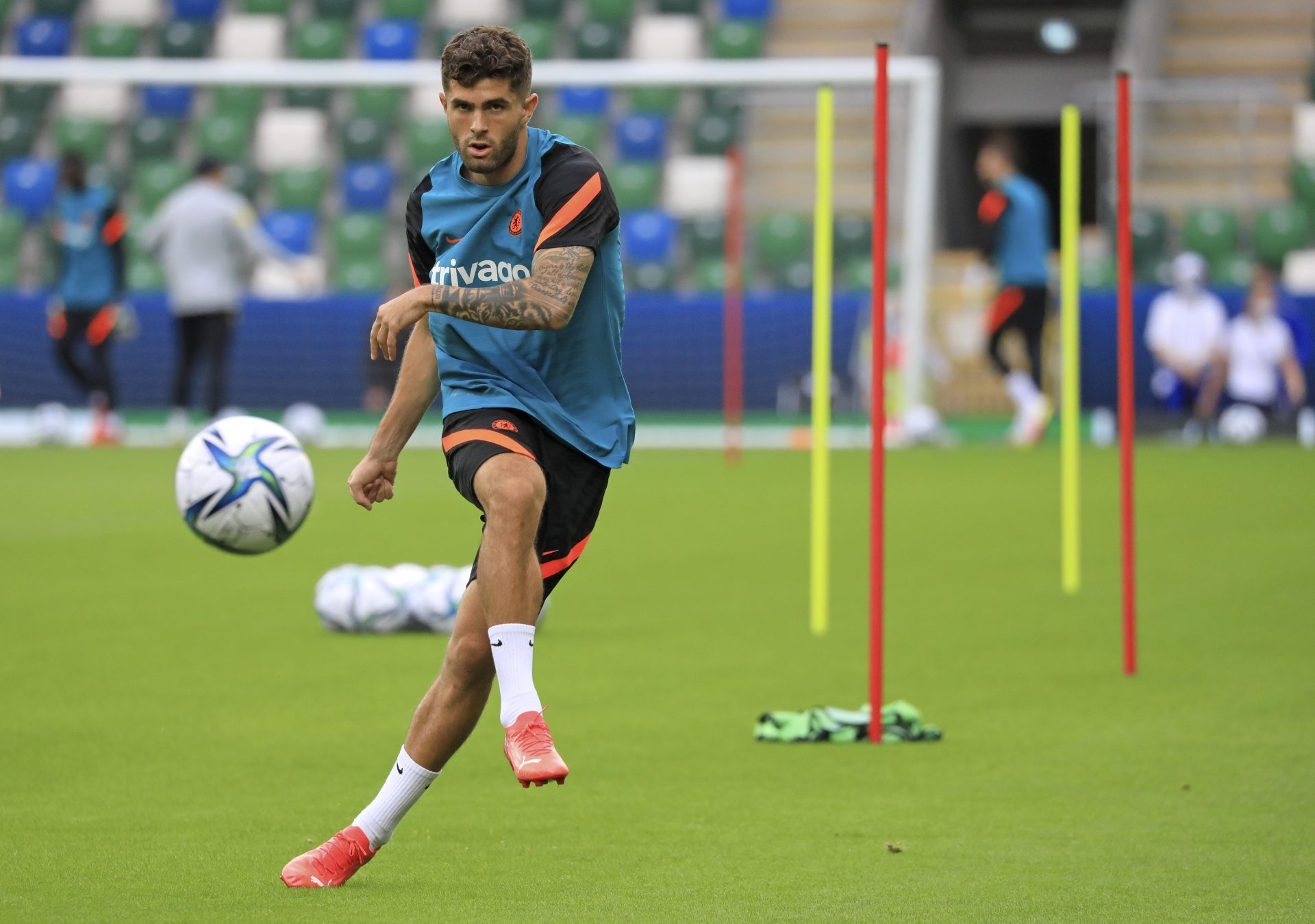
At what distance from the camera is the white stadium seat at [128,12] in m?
27.2

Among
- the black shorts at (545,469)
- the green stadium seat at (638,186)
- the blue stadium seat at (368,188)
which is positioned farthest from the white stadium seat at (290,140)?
the black shorts at (545,469)

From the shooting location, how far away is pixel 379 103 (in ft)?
81.0

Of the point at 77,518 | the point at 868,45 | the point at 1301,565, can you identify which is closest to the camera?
the point at 1301,565

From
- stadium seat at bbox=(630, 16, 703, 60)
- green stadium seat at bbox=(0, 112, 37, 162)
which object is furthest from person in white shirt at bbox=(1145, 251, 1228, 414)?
green stadium seat at bbox=(0, 112, 37, 162)

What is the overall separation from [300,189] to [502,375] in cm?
2009

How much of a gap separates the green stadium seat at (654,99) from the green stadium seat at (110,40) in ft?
22.1

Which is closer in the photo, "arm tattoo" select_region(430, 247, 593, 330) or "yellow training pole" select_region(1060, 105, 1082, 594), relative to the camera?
"arm tattoo" select_region(430, 247, 593, 330)

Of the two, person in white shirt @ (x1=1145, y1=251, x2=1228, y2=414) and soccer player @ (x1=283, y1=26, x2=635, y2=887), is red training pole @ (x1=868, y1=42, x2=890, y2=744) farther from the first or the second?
person in white shirt @ (x1=1145, y1=251, x2=1228, y2=414)

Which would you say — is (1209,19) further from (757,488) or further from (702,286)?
(757,488)

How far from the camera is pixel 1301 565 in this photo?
34.9 feet

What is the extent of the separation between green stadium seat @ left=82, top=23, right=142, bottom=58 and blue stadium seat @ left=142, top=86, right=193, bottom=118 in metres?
1.61

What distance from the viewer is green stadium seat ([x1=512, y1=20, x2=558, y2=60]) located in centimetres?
2559

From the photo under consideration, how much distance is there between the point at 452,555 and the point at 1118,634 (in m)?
4.03

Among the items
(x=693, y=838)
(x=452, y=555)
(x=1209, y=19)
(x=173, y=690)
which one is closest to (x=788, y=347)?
(x=1209, y=19)
